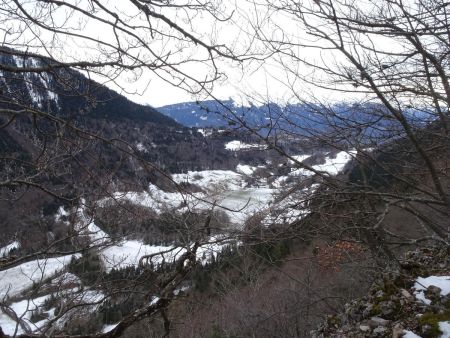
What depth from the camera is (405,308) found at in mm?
3611

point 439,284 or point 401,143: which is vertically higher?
point 401,143

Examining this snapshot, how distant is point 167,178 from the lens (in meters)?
2.71

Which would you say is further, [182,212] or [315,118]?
[315,118]

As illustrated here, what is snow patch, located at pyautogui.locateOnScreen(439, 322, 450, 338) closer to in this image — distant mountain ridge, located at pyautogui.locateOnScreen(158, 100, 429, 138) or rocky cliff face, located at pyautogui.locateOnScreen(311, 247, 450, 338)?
rocky cliff face, located at pyautogui.locateOnScreen(311, 247, 450, 338)

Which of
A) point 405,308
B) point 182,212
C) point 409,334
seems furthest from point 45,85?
point 405,308

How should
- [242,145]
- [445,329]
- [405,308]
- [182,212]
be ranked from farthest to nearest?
[242,145] < [405,308] < [182,212] < [445,329]

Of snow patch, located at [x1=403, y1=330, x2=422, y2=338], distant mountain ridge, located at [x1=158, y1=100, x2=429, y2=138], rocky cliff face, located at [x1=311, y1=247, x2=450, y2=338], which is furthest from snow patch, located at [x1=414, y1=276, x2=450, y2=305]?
distant mountain ridge, located at [x1=158, y1=100, x2=429, y2=138]

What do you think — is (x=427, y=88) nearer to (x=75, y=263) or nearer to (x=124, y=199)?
(x=124, y=199)

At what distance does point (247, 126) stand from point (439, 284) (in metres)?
2.06

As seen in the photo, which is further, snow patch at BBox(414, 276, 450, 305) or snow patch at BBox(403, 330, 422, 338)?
snow patch at BBox(414, 276, 450, 305)

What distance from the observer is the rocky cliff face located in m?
3.14

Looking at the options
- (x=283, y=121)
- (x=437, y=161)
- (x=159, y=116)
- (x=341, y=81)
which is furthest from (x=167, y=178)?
(x=159, y=116)

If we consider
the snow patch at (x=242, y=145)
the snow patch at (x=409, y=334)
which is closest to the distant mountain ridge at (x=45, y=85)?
the snow patch at (x=242, y=145)

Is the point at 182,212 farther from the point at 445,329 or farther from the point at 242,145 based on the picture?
the point at 445,329
